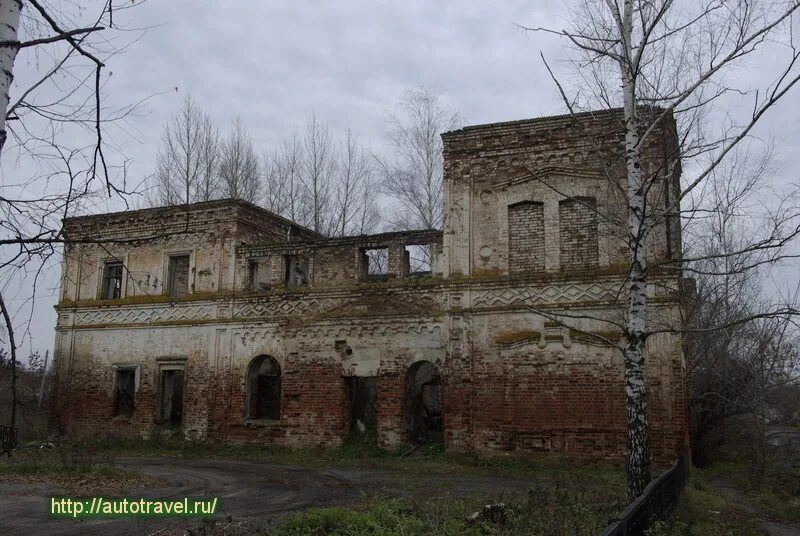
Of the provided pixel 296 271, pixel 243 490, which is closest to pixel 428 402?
pixel 296 271

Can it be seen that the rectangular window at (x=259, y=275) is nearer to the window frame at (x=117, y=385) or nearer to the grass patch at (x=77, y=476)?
the window frame at (x=117, y=385)

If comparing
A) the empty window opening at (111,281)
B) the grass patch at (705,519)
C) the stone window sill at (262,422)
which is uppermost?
the empty window opening at (111,281)

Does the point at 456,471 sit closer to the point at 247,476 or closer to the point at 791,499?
the point at 247,476

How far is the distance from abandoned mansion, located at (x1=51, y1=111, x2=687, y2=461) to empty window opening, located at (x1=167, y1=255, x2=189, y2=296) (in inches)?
2.7

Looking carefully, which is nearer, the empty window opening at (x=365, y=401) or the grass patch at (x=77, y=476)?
the grass patch at (x=77, y=476)

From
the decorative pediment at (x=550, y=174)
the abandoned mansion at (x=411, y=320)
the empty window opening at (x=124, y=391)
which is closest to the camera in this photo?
the abandoned mansion at (x=411, y=320)

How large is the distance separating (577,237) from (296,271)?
341 inches

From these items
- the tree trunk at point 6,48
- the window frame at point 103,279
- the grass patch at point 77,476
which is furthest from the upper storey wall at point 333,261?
the tree trunk at point 6,48

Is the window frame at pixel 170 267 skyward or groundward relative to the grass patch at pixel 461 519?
skyward

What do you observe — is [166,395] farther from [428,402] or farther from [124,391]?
[428,402]

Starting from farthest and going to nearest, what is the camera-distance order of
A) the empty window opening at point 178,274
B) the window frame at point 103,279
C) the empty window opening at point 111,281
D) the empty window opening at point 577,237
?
the empty window opening at point 111,281, the window frame at point 103,279, the empty window opening at point 178,274, the empty window opening at point 577,237

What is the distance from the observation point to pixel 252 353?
18922mm

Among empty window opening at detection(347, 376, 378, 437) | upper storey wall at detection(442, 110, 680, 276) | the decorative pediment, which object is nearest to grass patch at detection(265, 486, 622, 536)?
upper storey wall at detection(442, 110, 680, 276)

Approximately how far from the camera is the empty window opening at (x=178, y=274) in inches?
824
